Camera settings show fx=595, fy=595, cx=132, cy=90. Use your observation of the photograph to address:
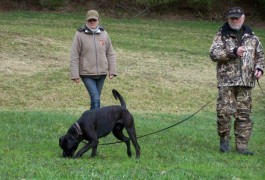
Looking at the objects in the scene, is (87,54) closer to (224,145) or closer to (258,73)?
(224,145)

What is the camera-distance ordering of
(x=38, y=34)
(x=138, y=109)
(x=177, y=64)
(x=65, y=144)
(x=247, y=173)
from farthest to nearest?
(x=38, y=34) → (x=177, y=64) → (x=138, y=109) → (x=65, y=144) → (x=247, y=173)

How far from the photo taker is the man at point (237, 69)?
8.70 m

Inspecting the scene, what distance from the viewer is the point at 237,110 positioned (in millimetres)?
8961

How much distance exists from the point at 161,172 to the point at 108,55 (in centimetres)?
373

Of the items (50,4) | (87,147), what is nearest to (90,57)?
(87,147)

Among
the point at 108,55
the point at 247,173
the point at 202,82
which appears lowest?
the point at 202,82

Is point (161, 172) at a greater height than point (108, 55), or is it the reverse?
point (108, 55)

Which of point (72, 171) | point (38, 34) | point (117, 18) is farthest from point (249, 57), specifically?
point (117, 18)

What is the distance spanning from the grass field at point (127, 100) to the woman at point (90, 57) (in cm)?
99

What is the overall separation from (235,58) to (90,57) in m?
2.41

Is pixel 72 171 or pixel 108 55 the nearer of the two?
pixel 72 171

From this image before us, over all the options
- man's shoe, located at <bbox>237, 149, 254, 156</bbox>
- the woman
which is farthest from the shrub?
man's shoe, located at <bbox>237, 149, 254, 156</bbox>

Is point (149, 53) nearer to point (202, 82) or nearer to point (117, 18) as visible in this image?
point (202, 82)

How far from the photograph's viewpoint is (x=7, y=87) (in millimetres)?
17750
